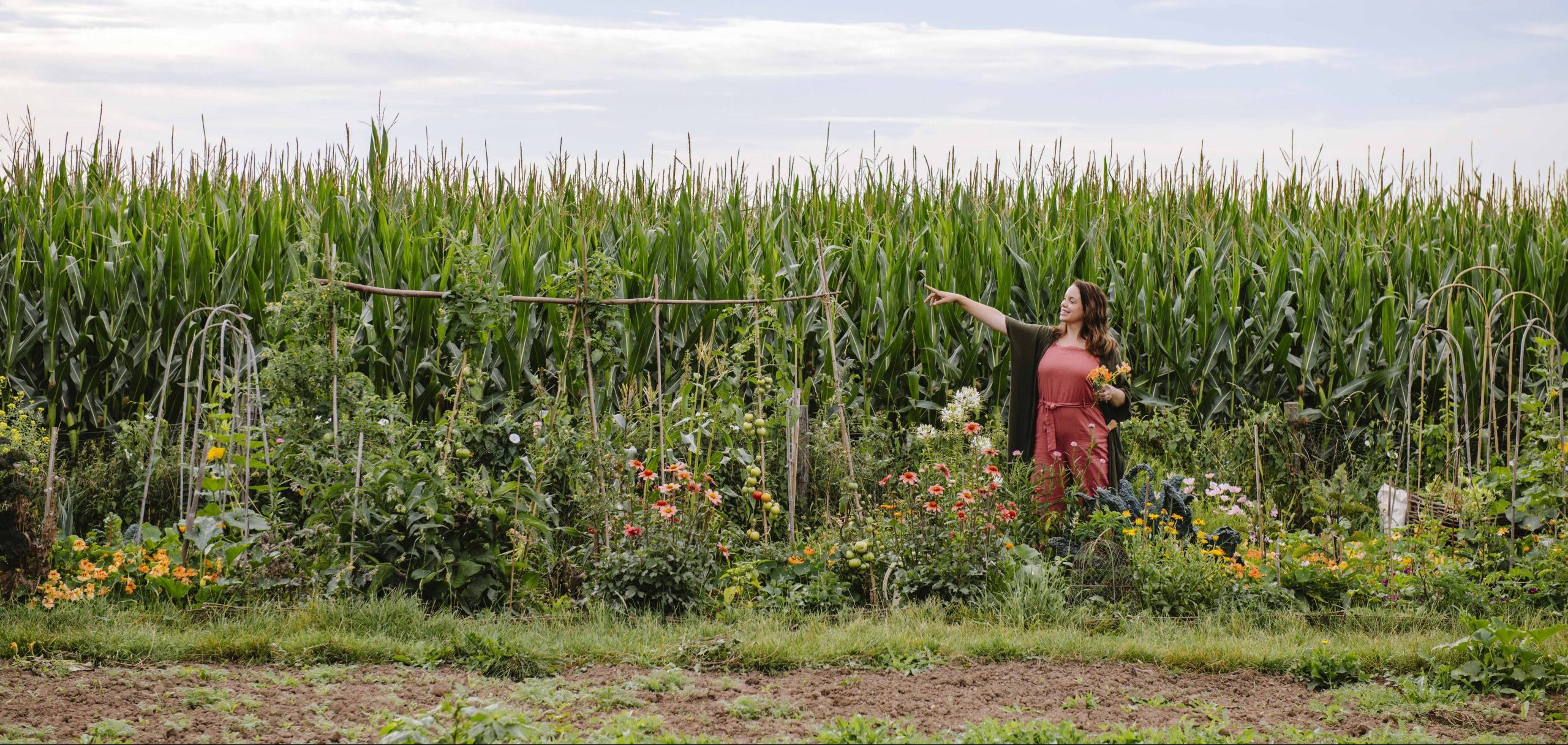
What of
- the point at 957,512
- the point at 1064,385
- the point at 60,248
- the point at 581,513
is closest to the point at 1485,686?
the point at 957,512

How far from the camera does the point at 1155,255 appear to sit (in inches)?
320

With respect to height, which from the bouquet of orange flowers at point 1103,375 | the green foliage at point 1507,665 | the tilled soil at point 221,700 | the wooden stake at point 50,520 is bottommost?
the tilled soil at point 221,700

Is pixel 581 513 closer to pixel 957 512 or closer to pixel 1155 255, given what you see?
pixel 957 512

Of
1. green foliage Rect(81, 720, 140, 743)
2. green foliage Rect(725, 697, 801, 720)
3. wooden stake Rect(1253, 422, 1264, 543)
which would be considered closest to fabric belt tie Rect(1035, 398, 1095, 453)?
wooden stake Rect(1253, 422, 1264, 543)

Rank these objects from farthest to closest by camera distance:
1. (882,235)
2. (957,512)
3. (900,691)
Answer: (882,235)
(957,512)
(900,691)

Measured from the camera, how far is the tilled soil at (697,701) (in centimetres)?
353

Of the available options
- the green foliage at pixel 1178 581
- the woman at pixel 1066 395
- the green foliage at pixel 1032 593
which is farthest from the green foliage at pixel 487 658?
the woman at pixel 1066 395

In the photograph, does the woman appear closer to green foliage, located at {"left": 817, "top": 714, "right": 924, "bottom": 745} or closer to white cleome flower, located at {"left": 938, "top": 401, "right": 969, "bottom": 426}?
white cleome flower, located at {"left": 938, "top": 401, "right": 969, "bottom": 426}

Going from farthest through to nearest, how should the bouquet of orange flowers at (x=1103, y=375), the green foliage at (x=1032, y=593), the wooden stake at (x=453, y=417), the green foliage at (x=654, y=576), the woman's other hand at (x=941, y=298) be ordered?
the woman's other hand at (x=941, y=298) → the bouquet of orange flowers at (x=1103, y=375) → the wooden stake at (x=453, y=417) → the green foliage at (x=654, y=576) → the green foliage at (x=1032, y=593)

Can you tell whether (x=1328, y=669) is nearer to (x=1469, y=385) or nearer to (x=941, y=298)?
(x=941, y=298)

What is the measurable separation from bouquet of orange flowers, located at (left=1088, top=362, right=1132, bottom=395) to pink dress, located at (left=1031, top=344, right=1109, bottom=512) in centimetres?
5

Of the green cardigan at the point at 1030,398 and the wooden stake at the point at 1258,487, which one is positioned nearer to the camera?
the wooden stake at the point at 1258,487

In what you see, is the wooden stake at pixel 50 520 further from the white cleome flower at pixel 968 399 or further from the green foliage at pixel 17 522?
the white cleome flower at pixel 968 399

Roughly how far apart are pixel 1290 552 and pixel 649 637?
3.40 metres
